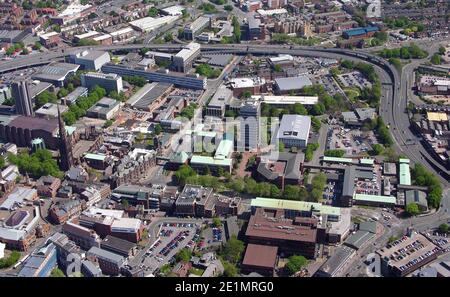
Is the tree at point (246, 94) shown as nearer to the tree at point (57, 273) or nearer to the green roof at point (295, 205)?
the green roof at point (295, 205)

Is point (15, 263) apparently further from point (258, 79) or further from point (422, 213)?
point (258, 79)

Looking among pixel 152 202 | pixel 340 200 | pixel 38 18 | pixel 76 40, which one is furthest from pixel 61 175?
pixel 38 18

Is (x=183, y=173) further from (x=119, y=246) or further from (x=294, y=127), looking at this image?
(x=294, y=127)

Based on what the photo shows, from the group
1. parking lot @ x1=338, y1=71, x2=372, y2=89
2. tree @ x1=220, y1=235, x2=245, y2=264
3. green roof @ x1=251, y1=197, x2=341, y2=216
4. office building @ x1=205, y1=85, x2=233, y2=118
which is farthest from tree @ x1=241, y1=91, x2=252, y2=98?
tree @ x1=220, y1=235, x2=245, y2=264

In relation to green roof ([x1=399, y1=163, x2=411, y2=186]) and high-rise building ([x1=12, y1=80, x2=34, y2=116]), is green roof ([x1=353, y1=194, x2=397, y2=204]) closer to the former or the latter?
green roof ([x1=399, y1=163, x2=411, y2=186])

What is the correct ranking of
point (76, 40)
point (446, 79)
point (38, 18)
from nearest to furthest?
point (446, 79), point (76, 40), point (38, 18)
